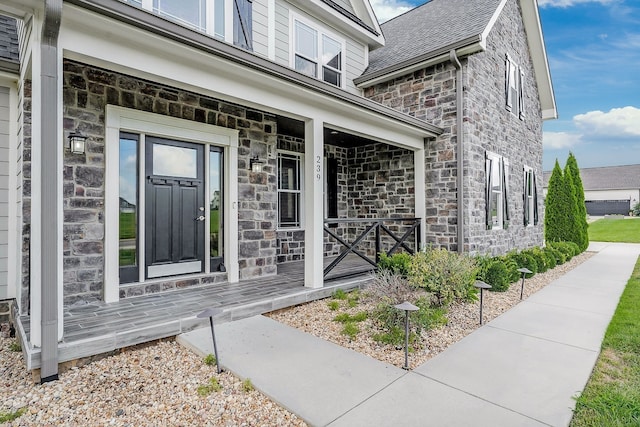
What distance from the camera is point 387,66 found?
26.1 feet

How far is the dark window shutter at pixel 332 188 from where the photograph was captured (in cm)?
866

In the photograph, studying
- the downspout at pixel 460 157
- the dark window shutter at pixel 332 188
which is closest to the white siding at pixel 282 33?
the dark window shutter at pixel 332 188

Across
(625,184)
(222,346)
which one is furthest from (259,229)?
(625,184)

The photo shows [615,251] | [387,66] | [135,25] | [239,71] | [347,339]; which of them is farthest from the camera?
[615,251]

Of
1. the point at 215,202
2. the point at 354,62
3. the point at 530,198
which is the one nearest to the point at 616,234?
the point at 530,198


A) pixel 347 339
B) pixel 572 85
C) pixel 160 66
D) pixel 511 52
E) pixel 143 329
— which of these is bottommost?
pixel 347 339

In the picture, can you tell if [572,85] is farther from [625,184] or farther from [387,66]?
[387,66]

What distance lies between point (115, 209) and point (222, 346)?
2.31 m

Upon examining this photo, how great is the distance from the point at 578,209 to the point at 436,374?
12.0 metres

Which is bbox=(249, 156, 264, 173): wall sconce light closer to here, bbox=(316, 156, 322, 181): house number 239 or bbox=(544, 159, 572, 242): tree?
bbox=(316, 156, 322, 181): house number 239

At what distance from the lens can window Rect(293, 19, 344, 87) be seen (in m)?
7.27

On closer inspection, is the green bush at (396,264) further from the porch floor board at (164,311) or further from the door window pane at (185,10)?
the door window pane at (185,10)

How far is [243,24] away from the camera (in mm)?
6145

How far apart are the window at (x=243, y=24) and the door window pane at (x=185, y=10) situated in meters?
0.57
